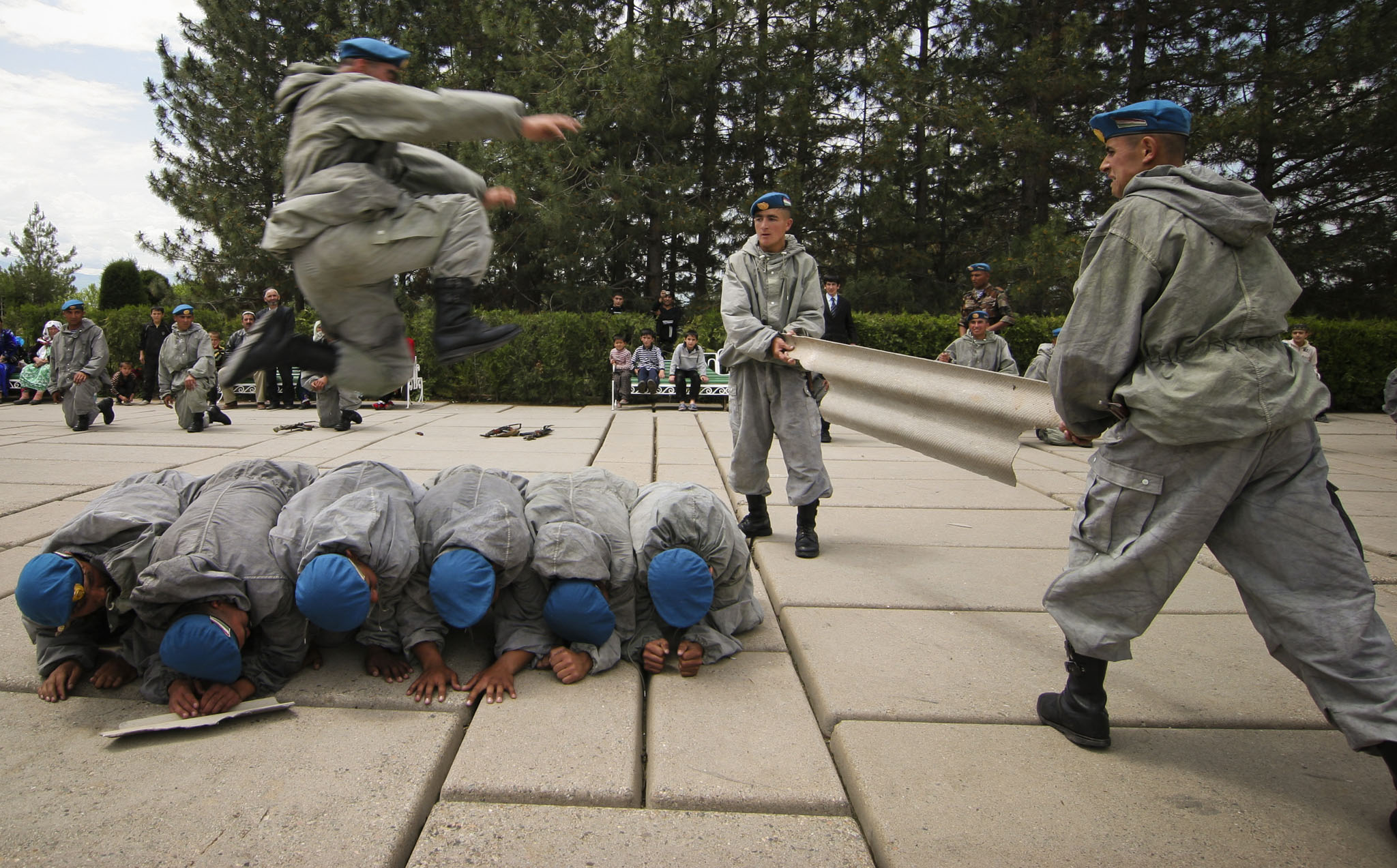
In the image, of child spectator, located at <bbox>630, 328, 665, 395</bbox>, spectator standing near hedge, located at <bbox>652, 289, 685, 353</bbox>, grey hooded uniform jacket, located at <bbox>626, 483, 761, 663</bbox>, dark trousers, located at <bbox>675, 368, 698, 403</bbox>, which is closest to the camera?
grey hooded uniform jacket, located at <bbox>626, 483, 761, 663</bbox>

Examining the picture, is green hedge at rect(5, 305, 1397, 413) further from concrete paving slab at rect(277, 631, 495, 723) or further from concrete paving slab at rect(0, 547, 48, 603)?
concrete paving slab at rect(277, 631, 495, 723)

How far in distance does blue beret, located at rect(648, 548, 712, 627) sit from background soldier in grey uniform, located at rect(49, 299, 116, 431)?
9947 millimetres

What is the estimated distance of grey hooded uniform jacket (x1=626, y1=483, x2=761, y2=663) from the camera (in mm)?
3080

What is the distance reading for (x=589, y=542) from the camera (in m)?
2.98

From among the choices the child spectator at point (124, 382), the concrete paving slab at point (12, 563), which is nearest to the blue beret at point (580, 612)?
the concrete paving slab at point (12, 563)

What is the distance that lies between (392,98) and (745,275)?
2249mm

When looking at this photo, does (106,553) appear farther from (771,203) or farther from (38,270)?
(38,270)

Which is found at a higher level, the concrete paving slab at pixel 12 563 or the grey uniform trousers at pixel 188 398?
the grey uniform trousers at pixel 188 398

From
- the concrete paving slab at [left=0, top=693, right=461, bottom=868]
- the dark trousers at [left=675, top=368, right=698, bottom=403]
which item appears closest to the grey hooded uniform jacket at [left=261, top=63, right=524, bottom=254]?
the concrete paving slab at [left=0, top=693, right=461, bottom=868]

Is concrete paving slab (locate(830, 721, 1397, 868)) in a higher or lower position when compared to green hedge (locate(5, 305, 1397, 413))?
lower

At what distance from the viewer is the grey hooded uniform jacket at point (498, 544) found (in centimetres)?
291

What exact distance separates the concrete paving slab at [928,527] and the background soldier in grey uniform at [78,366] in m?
8.82

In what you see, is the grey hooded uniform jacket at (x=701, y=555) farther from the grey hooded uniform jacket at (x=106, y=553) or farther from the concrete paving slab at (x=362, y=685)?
the grey hooded uniform jacket at (x=106, y=553)

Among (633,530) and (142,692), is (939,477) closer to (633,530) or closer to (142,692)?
(633,530)
